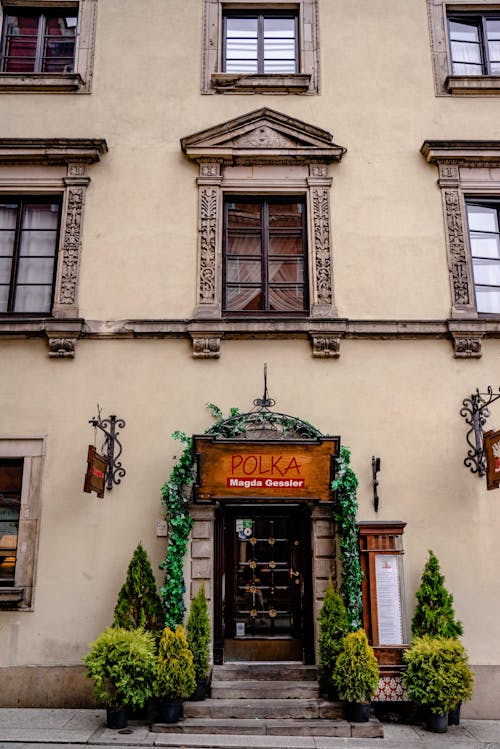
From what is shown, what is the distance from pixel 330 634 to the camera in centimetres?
760

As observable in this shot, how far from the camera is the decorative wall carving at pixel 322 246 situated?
9023 millimetres

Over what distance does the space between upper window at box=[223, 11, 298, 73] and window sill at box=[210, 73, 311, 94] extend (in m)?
0.36

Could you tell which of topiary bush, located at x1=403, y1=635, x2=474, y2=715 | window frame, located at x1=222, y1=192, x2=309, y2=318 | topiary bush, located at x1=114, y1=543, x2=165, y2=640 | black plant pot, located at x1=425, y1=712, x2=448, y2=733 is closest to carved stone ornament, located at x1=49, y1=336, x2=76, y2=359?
window frame, located at x1=222, y1=192, x2=309, y2=318

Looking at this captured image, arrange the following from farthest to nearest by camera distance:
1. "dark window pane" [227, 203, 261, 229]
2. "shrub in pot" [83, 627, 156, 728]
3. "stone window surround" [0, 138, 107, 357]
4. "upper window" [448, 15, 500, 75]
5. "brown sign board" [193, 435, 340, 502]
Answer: "upper window" [448, 15, 500, 75] → "dark window pane" [227, 203, 261, 229] → "stone window surround" [0, 138, 107, 357] → "brown sign board" [193, 435, 340, 502] → "shrub in pot" [83, 627, 156, 728]

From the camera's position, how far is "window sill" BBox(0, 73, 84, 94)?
985 cm

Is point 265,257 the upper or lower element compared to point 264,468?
upper

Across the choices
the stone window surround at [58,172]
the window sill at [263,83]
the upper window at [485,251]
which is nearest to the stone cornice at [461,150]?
the upper window at [485,251]

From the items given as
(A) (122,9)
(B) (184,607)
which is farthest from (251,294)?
(A) (122,9)

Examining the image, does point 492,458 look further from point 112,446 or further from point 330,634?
point 112,446

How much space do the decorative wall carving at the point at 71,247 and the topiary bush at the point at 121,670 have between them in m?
4.37

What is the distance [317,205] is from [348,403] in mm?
2880

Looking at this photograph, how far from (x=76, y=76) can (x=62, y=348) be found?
165 inches

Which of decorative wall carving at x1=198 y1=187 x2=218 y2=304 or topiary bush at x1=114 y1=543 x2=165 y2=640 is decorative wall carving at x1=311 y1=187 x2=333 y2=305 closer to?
decorative wall carving at x1=198 y1=187 x2=218 y2=304

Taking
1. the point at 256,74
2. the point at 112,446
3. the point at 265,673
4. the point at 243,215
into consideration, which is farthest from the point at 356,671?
the point at 256,74
